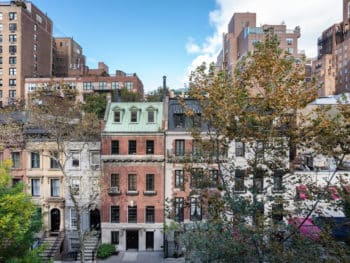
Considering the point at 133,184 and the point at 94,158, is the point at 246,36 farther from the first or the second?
the point at 133,184

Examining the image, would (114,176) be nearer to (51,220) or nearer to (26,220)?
(51,220)

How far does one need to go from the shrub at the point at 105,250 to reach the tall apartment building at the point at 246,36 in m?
60.6

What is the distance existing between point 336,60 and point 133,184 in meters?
97.2

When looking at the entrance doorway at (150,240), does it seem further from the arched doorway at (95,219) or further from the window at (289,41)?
the window at (289,41)

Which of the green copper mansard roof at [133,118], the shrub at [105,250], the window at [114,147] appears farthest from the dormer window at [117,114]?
the shrub at [105,250]

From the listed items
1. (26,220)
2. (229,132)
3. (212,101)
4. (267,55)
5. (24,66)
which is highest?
(24,66)

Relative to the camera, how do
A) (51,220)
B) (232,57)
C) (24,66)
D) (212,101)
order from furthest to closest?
(232,57) < (24,66) < (51,220) < (212,101)

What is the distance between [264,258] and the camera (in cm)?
1099

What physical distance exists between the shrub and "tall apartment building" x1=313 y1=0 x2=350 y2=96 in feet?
281

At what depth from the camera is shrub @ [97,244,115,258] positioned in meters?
26.3

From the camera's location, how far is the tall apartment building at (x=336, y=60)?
92.9 metres

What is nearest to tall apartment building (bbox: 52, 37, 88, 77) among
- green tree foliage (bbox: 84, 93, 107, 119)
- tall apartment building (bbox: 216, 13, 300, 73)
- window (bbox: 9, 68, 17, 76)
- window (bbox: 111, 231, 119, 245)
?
window (bbox: 9, 68, 17, 76)

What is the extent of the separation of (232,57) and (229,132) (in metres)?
85.7

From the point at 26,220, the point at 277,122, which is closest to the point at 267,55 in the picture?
the point at 277,122
